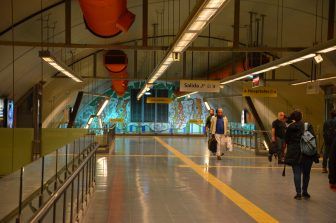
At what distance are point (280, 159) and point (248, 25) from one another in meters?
5.24

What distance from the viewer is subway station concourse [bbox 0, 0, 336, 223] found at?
626 cm

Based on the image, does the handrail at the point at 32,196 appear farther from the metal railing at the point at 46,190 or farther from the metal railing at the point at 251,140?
the metal railing at the point at 251,140

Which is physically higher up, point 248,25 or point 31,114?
point 248,25

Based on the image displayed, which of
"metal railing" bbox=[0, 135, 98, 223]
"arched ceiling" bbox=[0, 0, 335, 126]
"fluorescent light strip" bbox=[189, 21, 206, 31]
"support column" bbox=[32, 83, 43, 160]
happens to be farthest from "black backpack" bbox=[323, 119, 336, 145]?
"support column" bbox=[32, 83, 43, 160]

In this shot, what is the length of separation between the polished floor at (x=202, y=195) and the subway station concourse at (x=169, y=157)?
23 mm

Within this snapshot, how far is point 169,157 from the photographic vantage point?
15414 mm

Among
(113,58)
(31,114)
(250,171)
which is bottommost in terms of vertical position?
(250,171)

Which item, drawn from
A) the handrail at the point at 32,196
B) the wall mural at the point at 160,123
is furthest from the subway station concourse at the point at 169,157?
the wall mural at the point at 160,123

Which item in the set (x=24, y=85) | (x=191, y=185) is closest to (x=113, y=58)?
(x=24, y=85)

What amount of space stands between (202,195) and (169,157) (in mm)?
7177

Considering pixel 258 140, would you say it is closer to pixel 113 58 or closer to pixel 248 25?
pixel 248 25

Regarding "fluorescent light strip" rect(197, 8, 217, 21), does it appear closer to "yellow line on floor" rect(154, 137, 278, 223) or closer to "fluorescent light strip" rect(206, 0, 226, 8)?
"fluorescent light strip" rect(206, 0, 226, 8)

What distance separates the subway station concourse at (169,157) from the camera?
6.26 metres

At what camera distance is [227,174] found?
1120 centimetres
